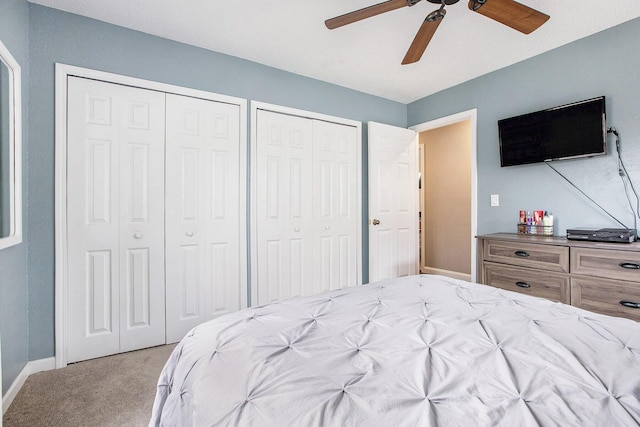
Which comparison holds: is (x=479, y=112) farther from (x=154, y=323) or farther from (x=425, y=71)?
(x=154, y=323)

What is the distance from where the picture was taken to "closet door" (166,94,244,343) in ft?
8.23

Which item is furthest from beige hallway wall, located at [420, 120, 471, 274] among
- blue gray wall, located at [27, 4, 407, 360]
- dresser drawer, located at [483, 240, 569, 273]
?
blue gray wall, located at [27, 4, 407, 360]

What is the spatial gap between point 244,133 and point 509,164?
8.37 ft

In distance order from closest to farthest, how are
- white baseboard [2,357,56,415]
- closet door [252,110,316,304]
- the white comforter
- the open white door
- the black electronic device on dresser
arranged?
the white comforter < white baseboard [2,357,56,415] < the black electronic device on dresser < closet door [252,110,316,304] < the open white door

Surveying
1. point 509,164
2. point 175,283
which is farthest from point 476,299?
point 175,283

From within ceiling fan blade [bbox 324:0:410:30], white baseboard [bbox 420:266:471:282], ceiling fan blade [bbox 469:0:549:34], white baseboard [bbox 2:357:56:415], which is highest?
ceiling fan blade [bbox 324:0:410:30]

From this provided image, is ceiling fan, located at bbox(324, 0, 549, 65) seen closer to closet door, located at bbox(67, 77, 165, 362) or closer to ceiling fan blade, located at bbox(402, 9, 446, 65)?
ceiling fan blade, located at bbox(402, 9, 446, 65)

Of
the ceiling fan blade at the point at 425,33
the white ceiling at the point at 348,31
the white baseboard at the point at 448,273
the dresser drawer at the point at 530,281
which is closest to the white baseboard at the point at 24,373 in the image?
the white ceiling at the point at 348,31

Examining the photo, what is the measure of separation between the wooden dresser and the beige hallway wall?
1.75 meters

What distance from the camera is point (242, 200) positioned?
2787mm

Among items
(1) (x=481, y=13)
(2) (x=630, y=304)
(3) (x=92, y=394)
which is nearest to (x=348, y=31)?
(1) (x=481, y=13)

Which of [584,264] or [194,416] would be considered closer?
[194,416]

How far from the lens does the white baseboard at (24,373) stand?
1685 mm

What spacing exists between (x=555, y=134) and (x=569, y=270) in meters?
1.17
